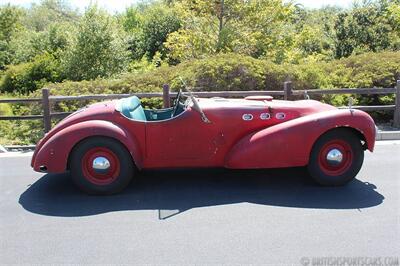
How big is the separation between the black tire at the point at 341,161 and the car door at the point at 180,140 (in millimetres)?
1229

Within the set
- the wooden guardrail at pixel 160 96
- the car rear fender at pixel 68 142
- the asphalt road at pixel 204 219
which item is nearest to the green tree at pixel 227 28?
the wooden guardrail at pixel 160 96

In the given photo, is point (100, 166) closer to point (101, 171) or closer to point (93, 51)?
point (101, 171)

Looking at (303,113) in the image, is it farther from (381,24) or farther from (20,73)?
(381,24)

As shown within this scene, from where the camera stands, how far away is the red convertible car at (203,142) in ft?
18.3

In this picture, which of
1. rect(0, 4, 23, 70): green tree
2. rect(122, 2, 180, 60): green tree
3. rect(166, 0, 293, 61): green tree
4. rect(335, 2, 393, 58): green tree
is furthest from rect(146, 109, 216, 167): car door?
rect(0, 4, 23, 70): green tree

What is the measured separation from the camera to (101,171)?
5.64 meters

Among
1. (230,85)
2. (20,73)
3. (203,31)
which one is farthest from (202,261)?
(20,73)

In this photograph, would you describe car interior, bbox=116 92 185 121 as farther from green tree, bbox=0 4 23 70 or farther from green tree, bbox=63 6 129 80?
green tree, bbox=0 4 23 70

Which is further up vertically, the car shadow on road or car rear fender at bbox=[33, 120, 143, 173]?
car rear fender at bbox=[33, 120, 143, 173]

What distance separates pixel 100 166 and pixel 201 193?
122 centimetres

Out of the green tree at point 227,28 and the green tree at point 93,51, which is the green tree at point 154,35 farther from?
the green tree at point 227,28

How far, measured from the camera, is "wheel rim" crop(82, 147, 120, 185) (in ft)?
18.4

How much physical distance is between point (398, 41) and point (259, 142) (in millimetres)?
16569

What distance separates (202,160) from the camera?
579cm
